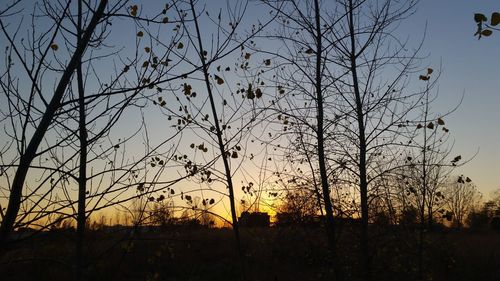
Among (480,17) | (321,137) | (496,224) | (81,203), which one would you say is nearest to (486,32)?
(480,17)

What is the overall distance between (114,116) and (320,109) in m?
4.81

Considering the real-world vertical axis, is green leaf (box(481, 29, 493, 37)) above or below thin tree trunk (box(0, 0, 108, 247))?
above

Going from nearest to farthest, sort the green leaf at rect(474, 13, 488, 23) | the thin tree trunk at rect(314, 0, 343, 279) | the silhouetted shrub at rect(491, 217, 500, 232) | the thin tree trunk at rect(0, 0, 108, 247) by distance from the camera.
→ 1. the thin tree trunk at rect(0, 0, 108, 247)
2. the green leaf at rect(474, 13, 488, 23)
3. the thin tree trunk at rect(314, 0, 343, 279)
4. the silhouetted shrub at rect(491, 217, 500, 232)

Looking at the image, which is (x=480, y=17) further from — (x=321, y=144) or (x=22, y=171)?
(x=321, y=144)

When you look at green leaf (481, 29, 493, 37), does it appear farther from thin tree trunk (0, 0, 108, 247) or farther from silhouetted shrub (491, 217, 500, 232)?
silhouetted shrub (491, 217, 500, 232)

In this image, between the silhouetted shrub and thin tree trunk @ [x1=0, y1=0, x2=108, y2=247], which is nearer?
thin tree trunk @ [x1=0, y1=0, x2=108, y2=247]

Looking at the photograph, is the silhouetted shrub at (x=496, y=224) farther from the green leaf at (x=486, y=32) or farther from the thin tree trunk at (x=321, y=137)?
the green leaf at (x=486, y=32)

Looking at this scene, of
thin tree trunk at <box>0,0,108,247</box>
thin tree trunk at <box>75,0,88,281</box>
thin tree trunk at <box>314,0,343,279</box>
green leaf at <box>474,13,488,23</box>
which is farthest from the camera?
thin tree trunk at <box>314,0,343,279</box>

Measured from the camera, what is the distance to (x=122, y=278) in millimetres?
19078

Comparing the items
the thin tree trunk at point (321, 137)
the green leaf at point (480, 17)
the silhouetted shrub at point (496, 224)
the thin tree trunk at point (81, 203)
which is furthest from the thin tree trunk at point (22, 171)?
the silhouetted shrub at point (496, 224)

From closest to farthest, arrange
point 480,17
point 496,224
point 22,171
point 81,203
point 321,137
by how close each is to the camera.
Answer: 1. point 22,171
2. point 480,17
3. point 81,203
4. point 321,137
5. point 496,224

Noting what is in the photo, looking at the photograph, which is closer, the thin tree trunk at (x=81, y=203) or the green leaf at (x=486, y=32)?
the green leaf at (x=486, y=32)

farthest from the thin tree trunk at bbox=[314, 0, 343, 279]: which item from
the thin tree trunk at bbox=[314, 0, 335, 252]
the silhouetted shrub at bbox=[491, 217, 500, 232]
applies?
the silhouetted shrub at bbox=[491, 217, 500, 232]

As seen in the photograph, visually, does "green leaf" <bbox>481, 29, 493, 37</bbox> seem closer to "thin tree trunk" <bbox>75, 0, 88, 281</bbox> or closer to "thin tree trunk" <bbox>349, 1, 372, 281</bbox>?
"thin tree trunk" <bbox>75, 0, 88, 281</bbox>
